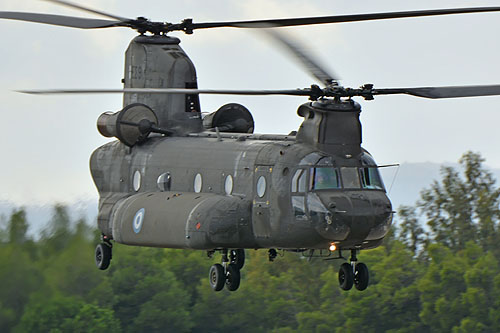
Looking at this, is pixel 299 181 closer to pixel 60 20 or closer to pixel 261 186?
pixel 261 186

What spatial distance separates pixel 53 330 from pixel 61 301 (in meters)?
5.96

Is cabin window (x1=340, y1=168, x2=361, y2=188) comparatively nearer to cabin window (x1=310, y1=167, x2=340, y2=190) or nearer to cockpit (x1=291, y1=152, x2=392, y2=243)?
cockpit (x1=291, y1=152, x2=392, y2=243)

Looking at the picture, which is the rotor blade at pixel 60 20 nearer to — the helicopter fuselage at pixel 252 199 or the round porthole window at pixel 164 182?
the helicopter fuselage at pixel 252 199

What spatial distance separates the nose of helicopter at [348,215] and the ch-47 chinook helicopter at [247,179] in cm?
2

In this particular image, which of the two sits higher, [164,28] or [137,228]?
[164,28]

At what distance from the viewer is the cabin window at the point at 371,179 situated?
88.4 feet

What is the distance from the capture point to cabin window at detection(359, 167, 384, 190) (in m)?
26.9

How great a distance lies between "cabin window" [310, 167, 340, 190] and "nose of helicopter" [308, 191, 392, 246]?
7.2 inches

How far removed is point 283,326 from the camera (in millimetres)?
63719

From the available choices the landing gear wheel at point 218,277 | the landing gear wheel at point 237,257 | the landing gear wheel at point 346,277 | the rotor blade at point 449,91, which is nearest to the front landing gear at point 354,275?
the landing gear wheel at point 346,277

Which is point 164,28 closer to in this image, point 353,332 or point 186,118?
point 186,118

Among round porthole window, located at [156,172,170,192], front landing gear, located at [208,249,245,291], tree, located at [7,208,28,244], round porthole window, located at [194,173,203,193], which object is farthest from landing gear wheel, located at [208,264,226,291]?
tree, located at [7,208,28,244]

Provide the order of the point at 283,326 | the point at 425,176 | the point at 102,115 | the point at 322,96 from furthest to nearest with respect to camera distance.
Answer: the point at 425,176 < the point at 283,326 < the point at 102,115 < the point at 322,96

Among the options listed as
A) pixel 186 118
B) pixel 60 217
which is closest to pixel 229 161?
pixel 186 118
